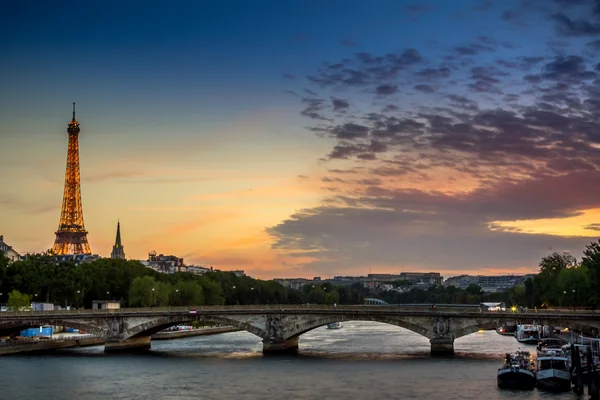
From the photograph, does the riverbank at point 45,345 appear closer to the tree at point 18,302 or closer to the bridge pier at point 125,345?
the bridge pier at point 125,345

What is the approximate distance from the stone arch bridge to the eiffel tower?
247 feet

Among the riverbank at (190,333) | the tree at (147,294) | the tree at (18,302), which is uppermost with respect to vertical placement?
the tree at (147,294)

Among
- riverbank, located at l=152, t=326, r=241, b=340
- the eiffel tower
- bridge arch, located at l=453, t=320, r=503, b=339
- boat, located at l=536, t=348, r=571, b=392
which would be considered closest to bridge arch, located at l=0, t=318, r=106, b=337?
riverbank, located at l=152, t=326, r=241, b=340

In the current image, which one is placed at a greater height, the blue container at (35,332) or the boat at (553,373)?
the blue container at (35,332)

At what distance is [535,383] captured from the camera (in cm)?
5866

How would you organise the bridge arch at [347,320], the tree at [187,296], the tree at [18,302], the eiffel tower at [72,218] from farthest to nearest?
the eiffel tower at [72,218], the tree at [187,296], the tree at [18,302], the bridge arch at [347,320]

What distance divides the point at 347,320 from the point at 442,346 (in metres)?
9.62

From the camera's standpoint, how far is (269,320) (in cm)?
9031

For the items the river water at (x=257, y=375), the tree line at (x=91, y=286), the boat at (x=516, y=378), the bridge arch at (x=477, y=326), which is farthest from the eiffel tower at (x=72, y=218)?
the boat at (x=516, y=378)

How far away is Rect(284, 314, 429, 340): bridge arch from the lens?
3359 inches

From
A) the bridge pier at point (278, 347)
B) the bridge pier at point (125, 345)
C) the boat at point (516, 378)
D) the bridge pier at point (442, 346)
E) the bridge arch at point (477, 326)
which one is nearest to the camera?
the boat at point (516, 378)

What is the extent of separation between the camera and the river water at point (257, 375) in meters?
57.2

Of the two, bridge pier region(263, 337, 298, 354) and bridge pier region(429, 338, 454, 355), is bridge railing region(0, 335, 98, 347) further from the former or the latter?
bridge pier region(429, 338, 454, 355)

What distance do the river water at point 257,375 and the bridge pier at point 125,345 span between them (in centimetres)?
140
